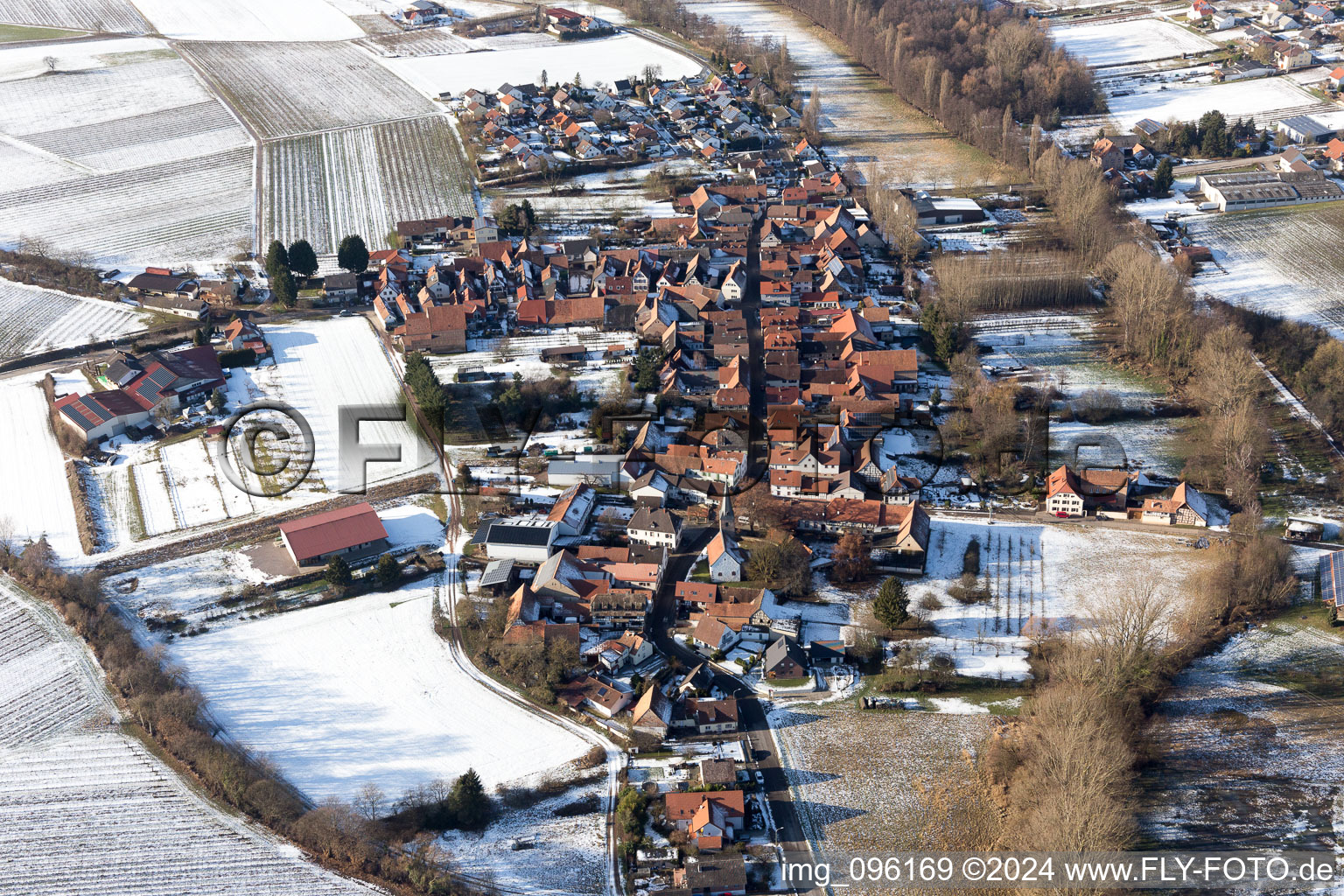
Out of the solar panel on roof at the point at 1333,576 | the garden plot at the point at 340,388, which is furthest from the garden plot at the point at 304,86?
the solar panel on roof at the point at 1333,576

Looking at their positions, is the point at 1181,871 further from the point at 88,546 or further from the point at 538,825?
the point at 88,546

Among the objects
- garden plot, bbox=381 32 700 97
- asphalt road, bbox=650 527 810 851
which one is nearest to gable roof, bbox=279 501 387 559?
asphalt road, bbox=650 527 810 851

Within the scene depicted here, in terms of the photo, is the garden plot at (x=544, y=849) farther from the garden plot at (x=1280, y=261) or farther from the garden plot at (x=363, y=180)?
the garden plot at (x=1280, y=261)

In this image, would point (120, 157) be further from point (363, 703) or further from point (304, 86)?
point (363, 703)

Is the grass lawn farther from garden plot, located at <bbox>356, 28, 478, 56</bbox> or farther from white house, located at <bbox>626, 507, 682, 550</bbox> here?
white house, located at <bbox>626, 507, 682, 550</bbox>

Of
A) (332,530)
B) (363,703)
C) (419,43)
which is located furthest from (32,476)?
(419,43)

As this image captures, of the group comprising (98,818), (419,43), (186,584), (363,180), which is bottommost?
(98,818)
